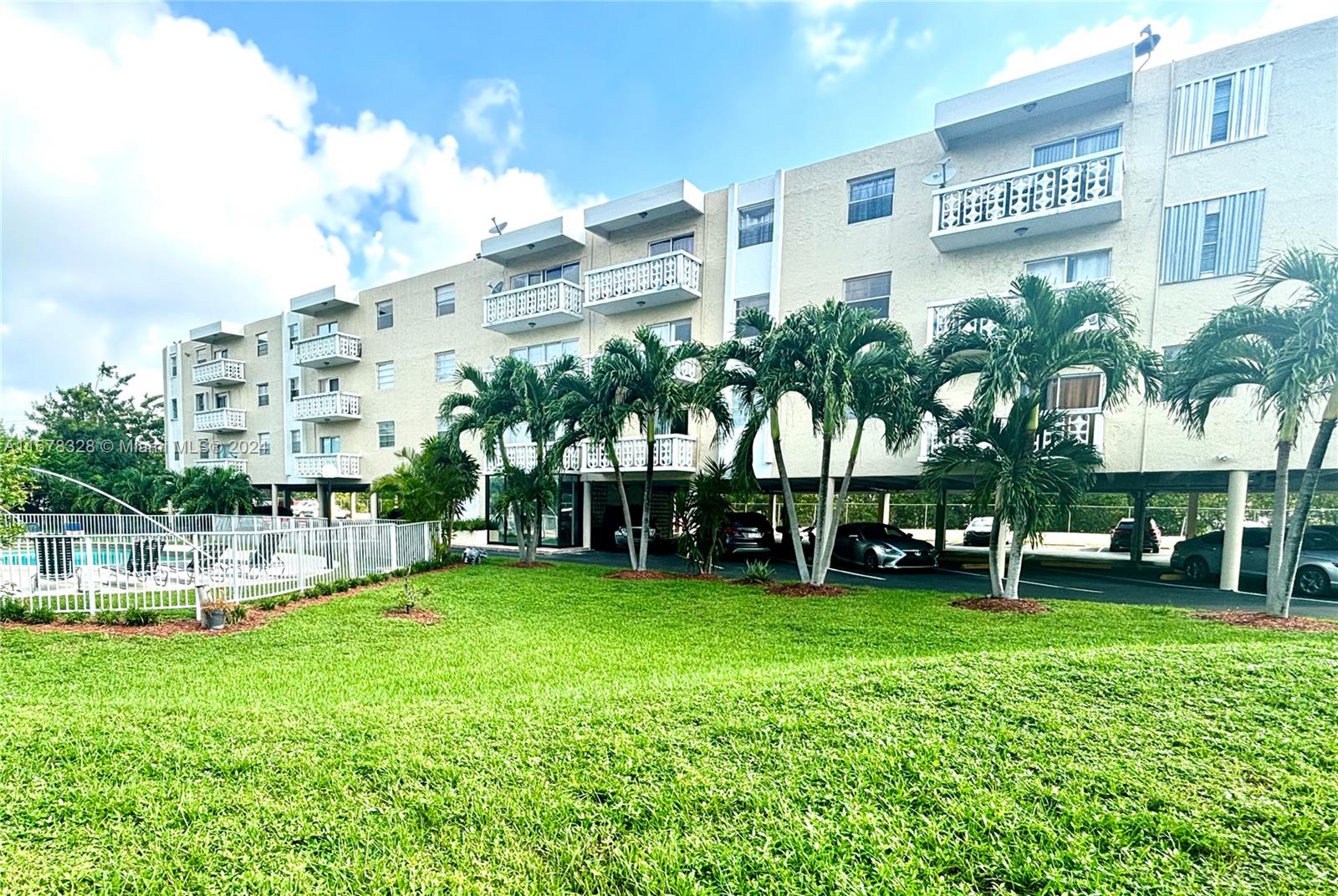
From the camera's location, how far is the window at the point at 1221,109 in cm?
1109

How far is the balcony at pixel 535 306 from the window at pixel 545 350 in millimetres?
720

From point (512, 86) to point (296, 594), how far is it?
505 inches

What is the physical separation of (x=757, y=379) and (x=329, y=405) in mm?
22152

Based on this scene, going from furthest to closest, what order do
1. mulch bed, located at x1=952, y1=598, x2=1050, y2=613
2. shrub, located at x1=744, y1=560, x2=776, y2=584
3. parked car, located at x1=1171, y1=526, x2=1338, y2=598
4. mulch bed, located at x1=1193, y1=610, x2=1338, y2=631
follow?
shrub, located at x1=744, y1=560, x2=776, y2=584 → parked car, located at x1=1171, y1=526, x2=1338, y2=598 → mulch bed, located at x1=952, y1=598, x2=1050, y2=613 → mulch bed, located at x1=1193, y1=610, x2=1338, y2=631

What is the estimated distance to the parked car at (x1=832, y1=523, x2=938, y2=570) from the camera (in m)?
15.5

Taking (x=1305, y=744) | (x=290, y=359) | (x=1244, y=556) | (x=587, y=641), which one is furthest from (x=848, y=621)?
(x=290, y=359)

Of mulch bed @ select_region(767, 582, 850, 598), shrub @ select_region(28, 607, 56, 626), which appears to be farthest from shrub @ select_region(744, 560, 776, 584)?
shrub @ select_region(28, 607, 56, 626)

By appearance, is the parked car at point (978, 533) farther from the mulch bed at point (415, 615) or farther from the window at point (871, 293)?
the mulch bed at point (415, 615)

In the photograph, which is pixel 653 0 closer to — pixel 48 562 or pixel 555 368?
Answer: pixel 555 368

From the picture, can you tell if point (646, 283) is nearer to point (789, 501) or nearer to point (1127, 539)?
point (789, 501)

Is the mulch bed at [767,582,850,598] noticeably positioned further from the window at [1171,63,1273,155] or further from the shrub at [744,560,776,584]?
the window at [1171,63,1273,155]

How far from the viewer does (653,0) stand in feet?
37.7

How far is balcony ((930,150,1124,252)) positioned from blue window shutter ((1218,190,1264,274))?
1840mm

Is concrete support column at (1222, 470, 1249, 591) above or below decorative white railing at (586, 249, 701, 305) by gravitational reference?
below
